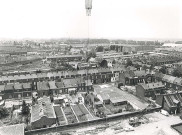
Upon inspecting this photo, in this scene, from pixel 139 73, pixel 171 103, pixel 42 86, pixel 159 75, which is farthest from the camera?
pixel 139 73

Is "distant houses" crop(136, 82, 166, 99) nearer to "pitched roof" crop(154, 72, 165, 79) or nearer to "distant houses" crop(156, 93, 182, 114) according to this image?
"distant houses" crop(156, 93, 182, 114)

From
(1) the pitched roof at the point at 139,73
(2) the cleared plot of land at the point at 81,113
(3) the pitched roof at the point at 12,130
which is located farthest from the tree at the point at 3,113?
(1) the pitched roof at the point at 139,73

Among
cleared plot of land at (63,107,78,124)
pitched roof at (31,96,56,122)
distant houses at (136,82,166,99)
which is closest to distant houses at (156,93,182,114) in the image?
distant houses at (136,82,166,99)

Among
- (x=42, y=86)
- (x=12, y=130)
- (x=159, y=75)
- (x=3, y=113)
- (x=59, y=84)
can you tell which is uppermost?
(x=159, y=75)

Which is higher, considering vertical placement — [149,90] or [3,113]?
[149,90]

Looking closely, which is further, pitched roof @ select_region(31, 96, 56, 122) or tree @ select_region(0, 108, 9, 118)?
tree @ select_region(0, 108, 9, 118)

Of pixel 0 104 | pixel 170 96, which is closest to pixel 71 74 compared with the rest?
pixel 0 104

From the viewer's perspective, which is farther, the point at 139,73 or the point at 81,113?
the point at 139,73

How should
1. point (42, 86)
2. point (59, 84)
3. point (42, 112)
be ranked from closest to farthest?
point (42, 112)
point (42, 86)
point (59, 84)

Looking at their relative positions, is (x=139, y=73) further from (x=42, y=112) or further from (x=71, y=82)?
(x=42, y=112)

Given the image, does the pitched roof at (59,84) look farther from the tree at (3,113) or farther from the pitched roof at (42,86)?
the tree at (3,113)

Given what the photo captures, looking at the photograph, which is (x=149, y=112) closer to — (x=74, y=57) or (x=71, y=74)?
(x=71, y=74)

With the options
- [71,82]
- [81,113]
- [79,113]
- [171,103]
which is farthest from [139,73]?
[79,113]
